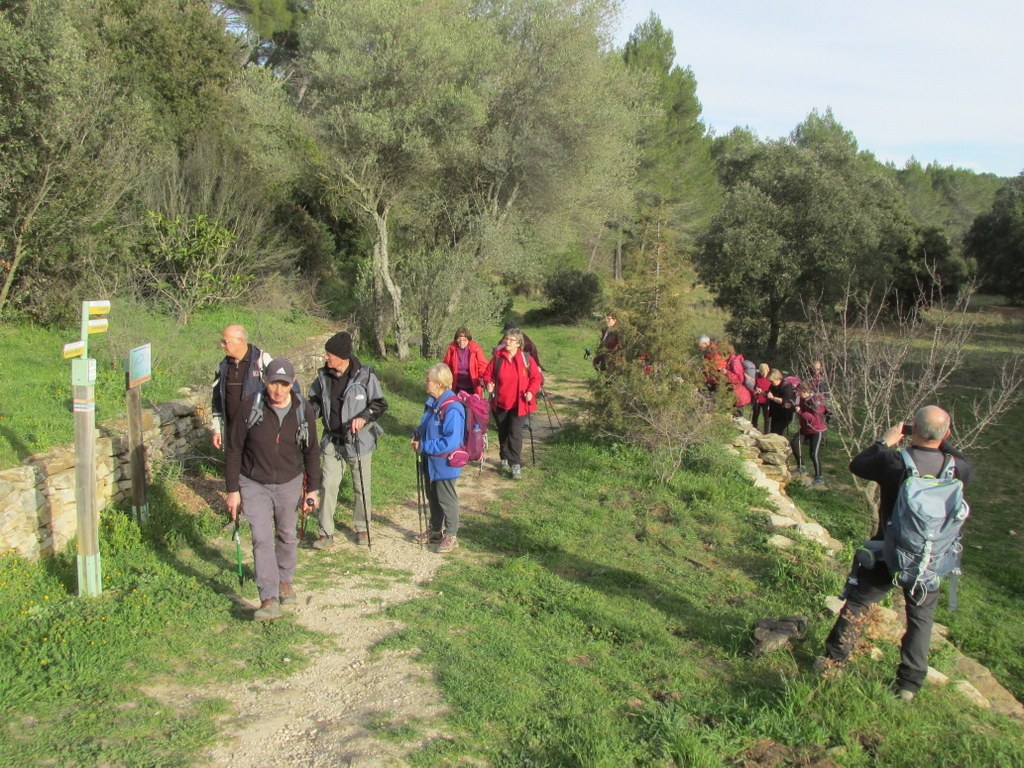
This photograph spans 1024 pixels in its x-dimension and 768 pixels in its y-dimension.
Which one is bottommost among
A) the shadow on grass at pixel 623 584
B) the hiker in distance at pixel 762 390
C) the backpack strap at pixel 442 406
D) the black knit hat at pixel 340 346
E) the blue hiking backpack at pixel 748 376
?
the shadow on grass at pixel 623 584

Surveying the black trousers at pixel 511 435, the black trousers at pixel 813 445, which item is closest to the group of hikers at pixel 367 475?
the black trousers at pixel 511 435

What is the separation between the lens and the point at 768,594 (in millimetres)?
6086

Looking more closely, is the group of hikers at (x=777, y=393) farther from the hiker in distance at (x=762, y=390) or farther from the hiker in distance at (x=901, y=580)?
the hiker in distance at (x=901, y=580)

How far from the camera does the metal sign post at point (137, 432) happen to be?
6324 millimetres

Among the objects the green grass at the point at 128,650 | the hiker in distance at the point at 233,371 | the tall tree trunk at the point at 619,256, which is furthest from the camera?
the tall tree trunk at the point at 619,256

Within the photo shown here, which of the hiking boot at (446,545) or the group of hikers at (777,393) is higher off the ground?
the group of hikers at (777,393)

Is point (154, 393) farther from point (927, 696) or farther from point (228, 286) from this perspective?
point (927, 696)

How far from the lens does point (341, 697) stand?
4.43 meters

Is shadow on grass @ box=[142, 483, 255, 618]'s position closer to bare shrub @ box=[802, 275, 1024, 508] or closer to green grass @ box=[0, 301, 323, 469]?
green grass @ box=[0, 301, 323, 469]

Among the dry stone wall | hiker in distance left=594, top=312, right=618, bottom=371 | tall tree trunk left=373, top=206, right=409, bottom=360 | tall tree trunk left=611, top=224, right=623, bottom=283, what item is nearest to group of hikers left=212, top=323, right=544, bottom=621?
the dry stone wall

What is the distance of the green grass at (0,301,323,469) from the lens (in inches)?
261

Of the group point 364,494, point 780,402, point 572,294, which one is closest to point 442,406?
point 364,494

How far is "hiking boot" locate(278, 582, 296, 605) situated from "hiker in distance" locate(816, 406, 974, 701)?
11.8 ft

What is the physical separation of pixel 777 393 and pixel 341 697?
9.03 metres
